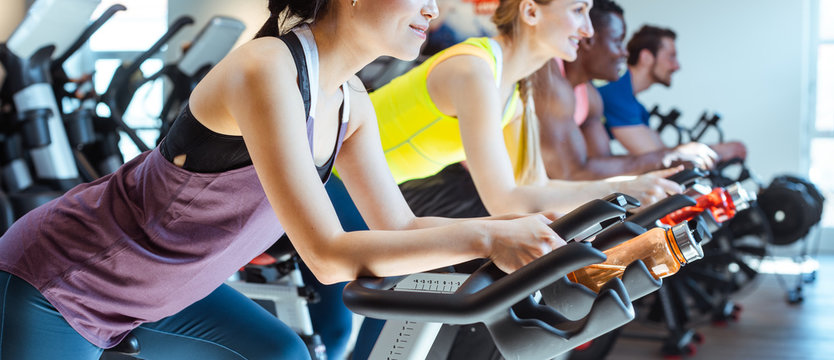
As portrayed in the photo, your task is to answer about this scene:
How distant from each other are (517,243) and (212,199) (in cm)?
47

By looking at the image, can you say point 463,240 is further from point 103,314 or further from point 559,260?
point 103,314

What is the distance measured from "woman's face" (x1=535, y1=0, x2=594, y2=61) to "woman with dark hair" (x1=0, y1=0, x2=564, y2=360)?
33.0 inches

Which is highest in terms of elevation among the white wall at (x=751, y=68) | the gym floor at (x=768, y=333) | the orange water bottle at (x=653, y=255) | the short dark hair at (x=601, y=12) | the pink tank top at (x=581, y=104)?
the orange water bottle at (x=653, y=255)

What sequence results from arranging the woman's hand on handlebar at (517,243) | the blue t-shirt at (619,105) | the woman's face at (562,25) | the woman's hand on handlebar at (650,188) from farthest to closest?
1. the blue t-shirt at (619,105)
2. the woman's face at (562,25)
3. the woman's hand on handlebar at (650,188)
4. the woman's hand on handlebar at (517,243)

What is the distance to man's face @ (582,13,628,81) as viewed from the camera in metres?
2.71

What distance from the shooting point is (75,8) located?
3928 mm

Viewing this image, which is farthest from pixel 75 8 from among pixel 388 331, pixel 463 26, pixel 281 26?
pixel 388 331

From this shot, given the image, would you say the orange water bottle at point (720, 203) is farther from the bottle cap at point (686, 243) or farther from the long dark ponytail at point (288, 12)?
the long dark ponytail at point (288, 12)

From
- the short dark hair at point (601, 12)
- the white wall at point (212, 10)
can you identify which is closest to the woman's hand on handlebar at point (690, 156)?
the short dark hair at point (601, 12)

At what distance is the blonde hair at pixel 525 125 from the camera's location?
199 centimetres

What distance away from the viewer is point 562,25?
192cm

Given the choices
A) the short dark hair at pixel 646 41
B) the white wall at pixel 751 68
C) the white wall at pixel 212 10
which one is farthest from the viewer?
the white wall at pixel 751 68

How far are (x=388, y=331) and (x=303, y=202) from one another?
0.97ft

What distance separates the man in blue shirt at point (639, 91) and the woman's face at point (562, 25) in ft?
5.42
